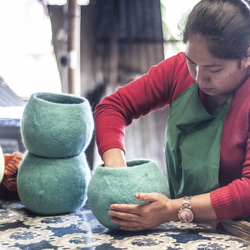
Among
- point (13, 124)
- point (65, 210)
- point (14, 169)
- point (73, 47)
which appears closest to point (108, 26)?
point (73, 47)

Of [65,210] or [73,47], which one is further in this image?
[73,47]

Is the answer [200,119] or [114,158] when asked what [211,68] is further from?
[114,158]

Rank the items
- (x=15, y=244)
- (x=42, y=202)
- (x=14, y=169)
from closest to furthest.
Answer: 1. (x=15, y=244)
2. (x=42, y=202)
3. (x=14, y=169)

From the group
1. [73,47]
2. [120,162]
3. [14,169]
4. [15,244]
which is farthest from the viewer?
[73,47]

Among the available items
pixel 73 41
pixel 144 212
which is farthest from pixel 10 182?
pixel 73 41

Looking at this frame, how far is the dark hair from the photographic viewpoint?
772mm

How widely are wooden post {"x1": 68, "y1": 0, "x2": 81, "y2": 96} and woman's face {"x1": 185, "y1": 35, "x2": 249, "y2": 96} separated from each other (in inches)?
34.2

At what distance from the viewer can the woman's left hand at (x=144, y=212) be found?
0.78m

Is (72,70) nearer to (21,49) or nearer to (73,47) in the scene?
(73,47)

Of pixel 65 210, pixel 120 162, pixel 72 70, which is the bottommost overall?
pixel 65 210

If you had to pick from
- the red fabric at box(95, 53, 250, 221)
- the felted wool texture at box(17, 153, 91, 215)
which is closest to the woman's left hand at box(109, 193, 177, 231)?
the red fabric at box(95, 53, 250, 221)

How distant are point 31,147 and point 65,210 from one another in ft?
0.66

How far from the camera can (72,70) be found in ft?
5.35

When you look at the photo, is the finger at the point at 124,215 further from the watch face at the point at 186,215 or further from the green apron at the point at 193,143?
the green apron at the point at 193,143
